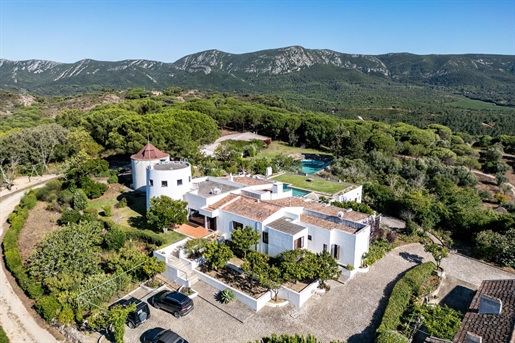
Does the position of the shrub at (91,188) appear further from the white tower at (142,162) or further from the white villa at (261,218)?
the white villa at (261,218)

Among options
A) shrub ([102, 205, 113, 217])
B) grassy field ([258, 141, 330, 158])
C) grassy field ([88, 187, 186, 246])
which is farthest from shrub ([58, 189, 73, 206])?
grassy field ([258, 141, 330, 158])

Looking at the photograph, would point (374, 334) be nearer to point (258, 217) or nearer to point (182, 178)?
point (258, 217)

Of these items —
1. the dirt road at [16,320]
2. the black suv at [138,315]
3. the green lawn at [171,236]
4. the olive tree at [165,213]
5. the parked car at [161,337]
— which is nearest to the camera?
the parked car at [161,337]

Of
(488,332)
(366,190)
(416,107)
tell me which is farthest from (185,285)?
(416,107)

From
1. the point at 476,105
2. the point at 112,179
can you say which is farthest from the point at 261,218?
the point at 476,105

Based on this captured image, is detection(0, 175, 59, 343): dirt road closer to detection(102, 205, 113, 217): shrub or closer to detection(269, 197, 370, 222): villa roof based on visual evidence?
detection(102, 205, 113, 217): shrub

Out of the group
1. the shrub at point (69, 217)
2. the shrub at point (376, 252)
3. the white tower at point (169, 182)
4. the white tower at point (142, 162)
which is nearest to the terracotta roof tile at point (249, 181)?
the white tower at point (169, 182)
